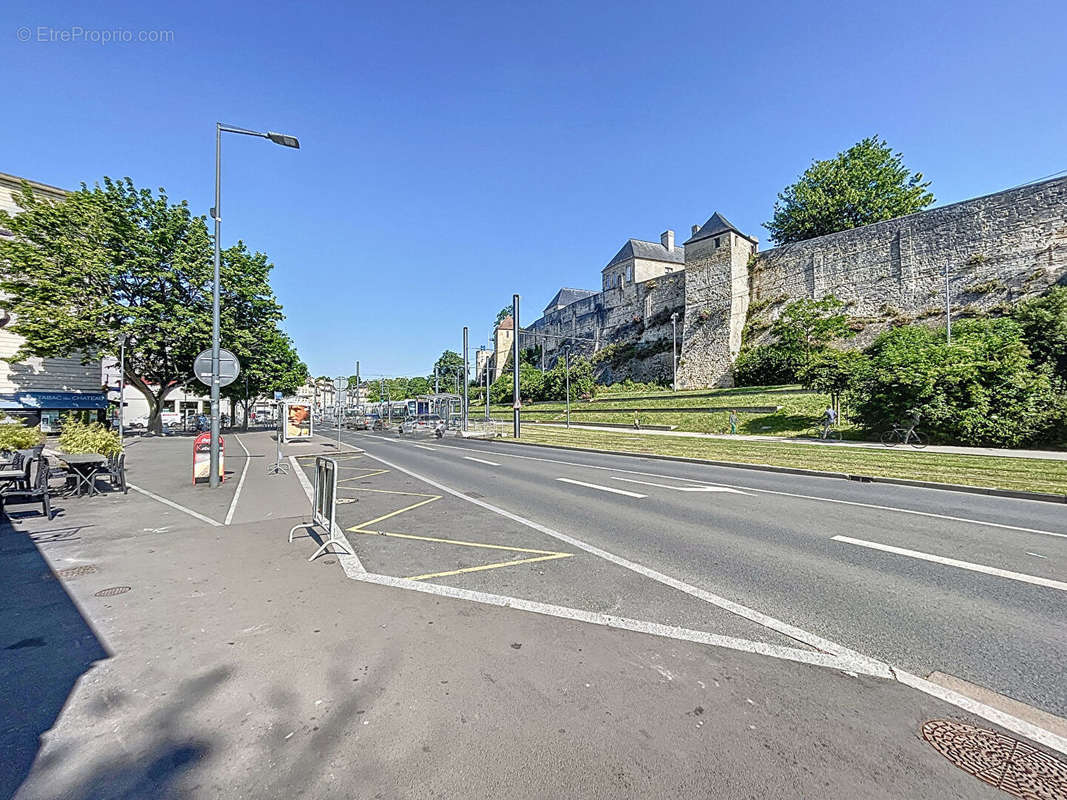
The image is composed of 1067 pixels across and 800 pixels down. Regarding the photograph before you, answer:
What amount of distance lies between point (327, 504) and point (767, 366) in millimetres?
38583

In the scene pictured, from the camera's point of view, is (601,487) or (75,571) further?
(601,487)

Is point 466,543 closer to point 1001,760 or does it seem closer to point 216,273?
point 1001,760

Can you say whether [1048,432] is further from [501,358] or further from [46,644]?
[501,358]

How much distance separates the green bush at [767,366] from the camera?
36.7 meters

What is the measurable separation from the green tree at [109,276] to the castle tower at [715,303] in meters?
39.9

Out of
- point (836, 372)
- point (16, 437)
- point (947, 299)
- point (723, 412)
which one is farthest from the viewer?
point (723, 412)

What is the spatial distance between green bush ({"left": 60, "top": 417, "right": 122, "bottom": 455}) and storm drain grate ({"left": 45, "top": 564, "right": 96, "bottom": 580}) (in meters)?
9.34

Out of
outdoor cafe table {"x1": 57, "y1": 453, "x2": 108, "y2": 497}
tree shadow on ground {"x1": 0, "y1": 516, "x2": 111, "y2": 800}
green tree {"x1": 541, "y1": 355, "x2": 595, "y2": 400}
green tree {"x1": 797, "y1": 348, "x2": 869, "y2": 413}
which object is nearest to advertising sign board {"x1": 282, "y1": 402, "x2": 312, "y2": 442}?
outdoor cafe table {"x1": 57, "y1": 453, "x2": 108, "y2": 497}

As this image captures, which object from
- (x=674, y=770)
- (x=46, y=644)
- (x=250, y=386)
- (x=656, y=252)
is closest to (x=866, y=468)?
(x=674, y=770)

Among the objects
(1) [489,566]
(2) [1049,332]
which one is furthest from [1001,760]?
(2) [1049,332]

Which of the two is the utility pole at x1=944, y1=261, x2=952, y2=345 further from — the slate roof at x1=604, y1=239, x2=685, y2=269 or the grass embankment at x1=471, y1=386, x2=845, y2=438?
the slate roof at x1=604, y1=239, x2=685, y2=269

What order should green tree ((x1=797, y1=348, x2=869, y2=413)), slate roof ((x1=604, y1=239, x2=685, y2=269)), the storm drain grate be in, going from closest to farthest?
the storm drain grate < green tree ((x1=797, y1=348, x2=869, y2=413)) < slate roof ((x1=604, y1=239, x2=685, y2=269))

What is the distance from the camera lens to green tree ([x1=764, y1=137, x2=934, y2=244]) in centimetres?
4656

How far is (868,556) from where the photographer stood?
5.88 metres
